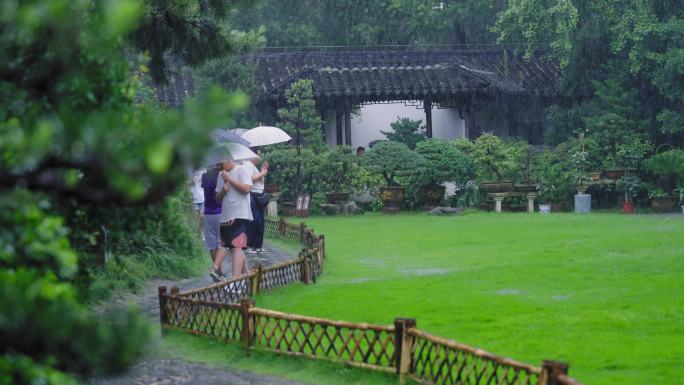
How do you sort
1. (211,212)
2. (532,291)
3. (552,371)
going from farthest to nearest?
(211,212)
(532,291)
(552,371)

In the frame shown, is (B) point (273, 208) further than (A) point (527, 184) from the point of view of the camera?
No

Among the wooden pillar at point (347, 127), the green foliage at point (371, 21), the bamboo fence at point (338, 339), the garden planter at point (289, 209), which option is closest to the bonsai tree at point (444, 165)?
the garden planter at point (289, 209)

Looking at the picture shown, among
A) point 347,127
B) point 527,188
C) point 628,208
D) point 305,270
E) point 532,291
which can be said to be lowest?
point 532,291

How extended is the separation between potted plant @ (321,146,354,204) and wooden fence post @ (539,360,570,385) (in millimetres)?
18956

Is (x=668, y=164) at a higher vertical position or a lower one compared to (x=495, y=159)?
lower

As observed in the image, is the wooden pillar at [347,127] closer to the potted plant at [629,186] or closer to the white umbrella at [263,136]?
the potted plant at [629,186]

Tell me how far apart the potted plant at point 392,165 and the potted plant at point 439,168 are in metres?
0.31

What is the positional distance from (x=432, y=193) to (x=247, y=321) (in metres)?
17.0

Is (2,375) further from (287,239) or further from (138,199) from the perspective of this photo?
(287,239)

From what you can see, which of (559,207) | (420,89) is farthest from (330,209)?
(559,207)

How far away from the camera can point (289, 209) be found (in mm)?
24578

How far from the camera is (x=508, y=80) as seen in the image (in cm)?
2841

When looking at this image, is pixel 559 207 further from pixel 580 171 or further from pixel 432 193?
pixel 432 193

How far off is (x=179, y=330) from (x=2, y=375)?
21.0 ft
